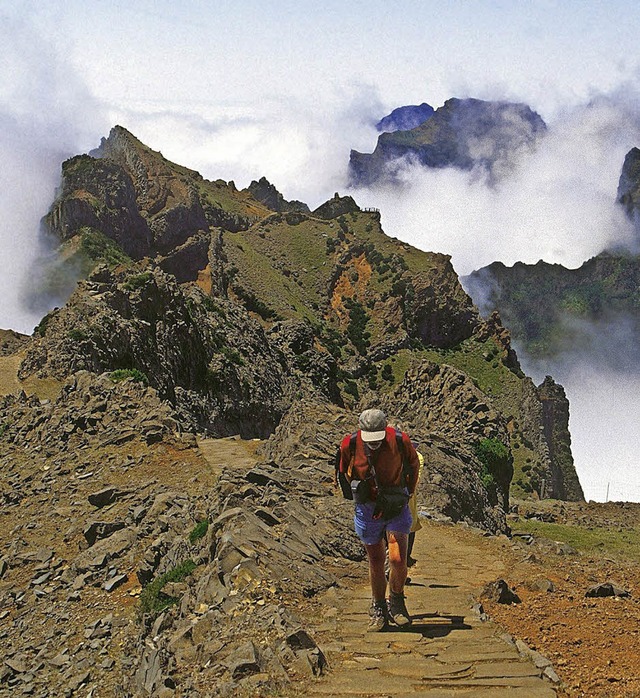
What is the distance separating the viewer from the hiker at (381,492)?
7.94m

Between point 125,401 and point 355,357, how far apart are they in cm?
7304

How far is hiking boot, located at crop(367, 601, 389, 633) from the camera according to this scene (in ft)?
26.4

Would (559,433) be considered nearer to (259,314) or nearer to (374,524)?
(259,314)

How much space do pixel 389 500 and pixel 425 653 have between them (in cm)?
151

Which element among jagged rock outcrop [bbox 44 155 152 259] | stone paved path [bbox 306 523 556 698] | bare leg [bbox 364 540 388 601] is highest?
jagged rock outcrop [bbox 44 155 152 259]

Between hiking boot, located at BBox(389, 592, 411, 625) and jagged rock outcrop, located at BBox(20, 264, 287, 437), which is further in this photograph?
jagged rock outcrop, located at BBox(20, 264, 287, 437)

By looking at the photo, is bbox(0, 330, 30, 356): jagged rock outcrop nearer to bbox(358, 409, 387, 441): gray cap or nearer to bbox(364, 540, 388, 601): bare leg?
bbox(364, 540, 388, 601): bare leg

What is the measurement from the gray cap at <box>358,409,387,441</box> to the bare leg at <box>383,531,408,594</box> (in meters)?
1.11

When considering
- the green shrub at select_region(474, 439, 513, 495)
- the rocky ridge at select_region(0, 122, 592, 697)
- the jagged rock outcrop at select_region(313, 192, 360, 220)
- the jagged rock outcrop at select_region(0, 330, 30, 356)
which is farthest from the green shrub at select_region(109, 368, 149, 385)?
the jagged rock outcrop at select_region(313, 192, 360, 220)

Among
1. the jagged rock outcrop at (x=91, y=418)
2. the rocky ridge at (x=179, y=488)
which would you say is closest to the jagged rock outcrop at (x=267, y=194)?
the rocky ridge at (x=179, y=488)

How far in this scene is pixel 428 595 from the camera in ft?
32.3

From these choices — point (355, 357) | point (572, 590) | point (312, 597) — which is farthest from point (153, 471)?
point (355, 357)

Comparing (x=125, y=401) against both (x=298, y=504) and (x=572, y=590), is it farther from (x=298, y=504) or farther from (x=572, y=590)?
(x=572, y=590)

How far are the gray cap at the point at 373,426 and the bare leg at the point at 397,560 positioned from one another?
1.11 metres
